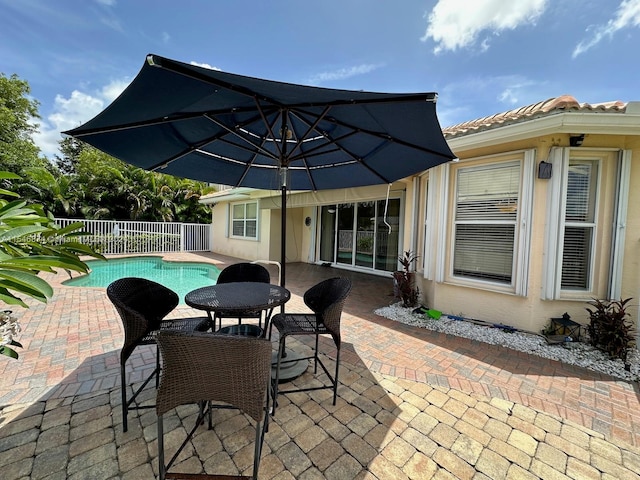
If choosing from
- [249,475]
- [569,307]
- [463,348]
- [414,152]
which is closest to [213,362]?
[249,475]

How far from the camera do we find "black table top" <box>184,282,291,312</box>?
269 centimetres

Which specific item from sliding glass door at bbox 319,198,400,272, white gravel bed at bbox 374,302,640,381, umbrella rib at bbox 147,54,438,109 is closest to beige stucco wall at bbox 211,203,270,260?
sliding glass door at bbox 319,198,400,272

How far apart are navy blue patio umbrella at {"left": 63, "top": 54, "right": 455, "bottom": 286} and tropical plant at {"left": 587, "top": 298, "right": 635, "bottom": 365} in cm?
344

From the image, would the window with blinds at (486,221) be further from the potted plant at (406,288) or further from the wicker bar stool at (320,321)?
the wicker bar stool at (320,321)

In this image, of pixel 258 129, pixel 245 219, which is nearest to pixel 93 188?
pixel 245 219

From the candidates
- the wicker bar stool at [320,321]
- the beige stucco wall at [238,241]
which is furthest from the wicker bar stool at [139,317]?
the beige stucco wall at [238,241]

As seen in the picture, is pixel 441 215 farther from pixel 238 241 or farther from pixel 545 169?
pixel 238 241

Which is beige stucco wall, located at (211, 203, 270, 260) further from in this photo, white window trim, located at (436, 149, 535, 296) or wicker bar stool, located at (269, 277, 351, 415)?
white window trim, located at (436, 149, 535, 296)

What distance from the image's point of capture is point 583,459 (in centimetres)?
224

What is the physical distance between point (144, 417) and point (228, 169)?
143 inches

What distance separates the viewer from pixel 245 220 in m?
15.0

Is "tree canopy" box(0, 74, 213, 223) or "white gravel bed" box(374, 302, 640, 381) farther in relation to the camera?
"tree canopy" box(0, 74, 213, 223)

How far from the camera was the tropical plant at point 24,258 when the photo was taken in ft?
4.78

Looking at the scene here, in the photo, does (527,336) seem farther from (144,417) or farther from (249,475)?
(144,417)
